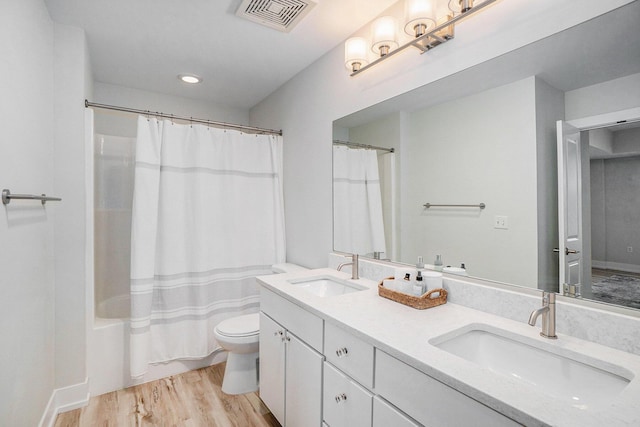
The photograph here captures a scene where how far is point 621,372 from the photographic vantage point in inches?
33.7

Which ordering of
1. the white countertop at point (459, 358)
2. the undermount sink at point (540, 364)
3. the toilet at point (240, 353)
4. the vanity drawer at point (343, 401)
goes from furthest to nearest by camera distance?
1. the toilet at point (240, 353)
2. the vanity drawer at point (343, 401)
3. the undermount sink at point (540, 364)
4. the white countertop at point (459, 358)

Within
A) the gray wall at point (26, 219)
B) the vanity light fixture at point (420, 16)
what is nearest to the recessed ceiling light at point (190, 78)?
the gray wall at point (26, 219)

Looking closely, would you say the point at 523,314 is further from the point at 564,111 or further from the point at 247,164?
the point at 247,164

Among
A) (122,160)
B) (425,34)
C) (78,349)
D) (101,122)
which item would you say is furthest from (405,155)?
(101,122)

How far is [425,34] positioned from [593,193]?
943 millimetres

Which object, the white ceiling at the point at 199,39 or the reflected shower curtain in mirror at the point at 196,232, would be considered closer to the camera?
the white ceiling at the point at 199,39

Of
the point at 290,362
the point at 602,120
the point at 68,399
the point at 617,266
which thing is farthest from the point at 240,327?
the point at 602,120

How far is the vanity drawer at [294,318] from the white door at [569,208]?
93 centimetres

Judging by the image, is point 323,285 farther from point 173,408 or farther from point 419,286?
point 173,408

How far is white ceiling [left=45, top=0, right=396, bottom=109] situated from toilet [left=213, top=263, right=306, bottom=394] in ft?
6.35

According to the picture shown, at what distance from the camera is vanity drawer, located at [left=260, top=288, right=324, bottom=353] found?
4.51 ft

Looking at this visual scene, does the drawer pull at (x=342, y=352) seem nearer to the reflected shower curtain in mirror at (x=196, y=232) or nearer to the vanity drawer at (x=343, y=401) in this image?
the vanity drawer at (x=343, y=401)

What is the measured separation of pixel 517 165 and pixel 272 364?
156cm

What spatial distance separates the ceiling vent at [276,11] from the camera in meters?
1.69
